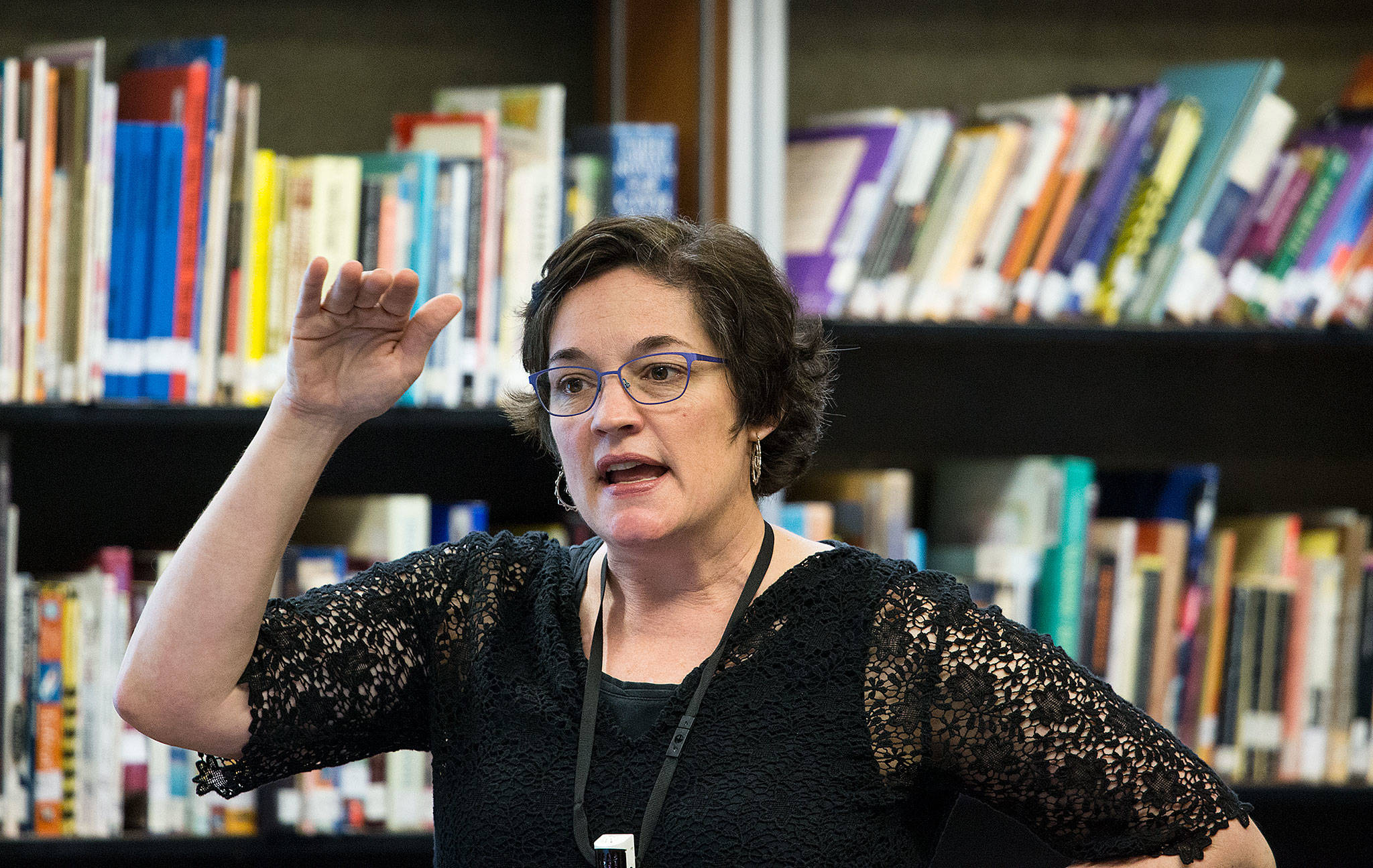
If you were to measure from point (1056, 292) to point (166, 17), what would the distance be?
142 centimetres

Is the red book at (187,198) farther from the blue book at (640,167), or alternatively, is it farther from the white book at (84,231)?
the blue book at (640,167)

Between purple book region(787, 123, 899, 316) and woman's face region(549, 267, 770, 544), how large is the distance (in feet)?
Answer: 2.09

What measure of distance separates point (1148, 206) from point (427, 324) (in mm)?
1255

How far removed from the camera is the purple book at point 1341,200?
2.11m

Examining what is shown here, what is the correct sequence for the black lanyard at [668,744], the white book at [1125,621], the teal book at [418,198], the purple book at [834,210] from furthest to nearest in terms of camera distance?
the white book at [1125,621] → the purple book at [834,210] → the teal book at [418,198] → the black lanyard at [668,744]

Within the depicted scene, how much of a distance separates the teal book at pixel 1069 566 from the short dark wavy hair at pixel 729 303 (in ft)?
2.43

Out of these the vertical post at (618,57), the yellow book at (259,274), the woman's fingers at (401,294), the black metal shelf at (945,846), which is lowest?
the black metal shelf at (945,846)

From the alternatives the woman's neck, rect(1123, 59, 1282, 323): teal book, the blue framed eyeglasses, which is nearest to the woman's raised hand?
the blue framed eyeglasses

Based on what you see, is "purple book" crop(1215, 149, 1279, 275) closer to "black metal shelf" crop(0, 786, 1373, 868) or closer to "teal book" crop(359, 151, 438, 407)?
"black metal shelf" crop(0, 786, 1373, 868)

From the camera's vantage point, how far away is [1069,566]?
2.04 m

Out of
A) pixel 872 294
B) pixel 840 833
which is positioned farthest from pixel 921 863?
pixel 872 294

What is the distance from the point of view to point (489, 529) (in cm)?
215

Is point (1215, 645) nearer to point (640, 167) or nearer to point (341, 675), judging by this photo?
point (640, 167)

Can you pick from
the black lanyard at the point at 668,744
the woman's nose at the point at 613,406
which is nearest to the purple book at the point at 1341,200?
the black lanyard at the point at 668,744
